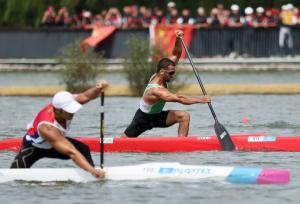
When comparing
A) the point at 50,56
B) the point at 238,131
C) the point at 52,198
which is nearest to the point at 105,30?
the point at 50,56

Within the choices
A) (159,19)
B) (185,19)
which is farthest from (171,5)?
(185,19)

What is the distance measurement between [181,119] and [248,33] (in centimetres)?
1757

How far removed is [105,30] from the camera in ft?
125

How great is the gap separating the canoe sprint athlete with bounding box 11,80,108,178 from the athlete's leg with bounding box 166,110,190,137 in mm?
3973

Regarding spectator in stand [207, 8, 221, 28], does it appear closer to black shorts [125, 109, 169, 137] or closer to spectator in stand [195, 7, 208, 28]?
spectator in stand [195, 7, 208, 28]

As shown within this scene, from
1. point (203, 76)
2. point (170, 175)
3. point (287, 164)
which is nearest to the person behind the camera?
point (170, 175)

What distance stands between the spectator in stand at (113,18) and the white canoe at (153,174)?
22926 millimetres

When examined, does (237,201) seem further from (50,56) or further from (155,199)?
(50,56)

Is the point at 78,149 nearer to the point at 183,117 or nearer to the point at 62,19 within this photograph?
the point at 183,117

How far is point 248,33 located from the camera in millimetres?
36469

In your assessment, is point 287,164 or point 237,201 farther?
point 287,164

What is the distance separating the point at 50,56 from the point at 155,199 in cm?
2460

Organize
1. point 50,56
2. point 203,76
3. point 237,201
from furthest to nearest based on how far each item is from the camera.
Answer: point 50,56 → point 203,76 → point 237,201

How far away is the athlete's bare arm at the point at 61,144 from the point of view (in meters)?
14.9
